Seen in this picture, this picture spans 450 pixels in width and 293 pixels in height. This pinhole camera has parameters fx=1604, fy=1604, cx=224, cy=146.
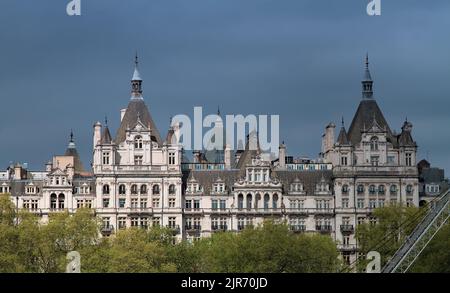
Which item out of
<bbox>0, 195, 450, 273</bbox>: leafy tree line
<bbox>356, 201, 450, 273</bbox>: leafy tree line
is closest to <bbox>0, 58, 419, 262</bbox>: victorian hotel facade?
<bbox>356, 201, 450, 273</bbox>: leafy tree line

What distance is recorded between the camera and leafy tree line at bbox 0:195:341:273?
81750mm

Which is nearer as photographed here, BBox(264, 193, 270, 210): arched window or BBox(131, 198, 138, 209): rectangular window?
BBox(131, 198, 138, 209): rectangular window

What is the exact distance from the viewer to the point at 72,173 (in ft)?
375

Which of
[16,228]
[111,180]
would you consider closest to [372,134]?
[111,180]

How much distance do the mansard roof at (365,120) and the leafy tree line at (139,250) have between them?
61.3 feet

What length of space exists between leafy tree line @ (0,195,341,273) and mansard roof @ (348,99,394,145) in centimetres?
1870

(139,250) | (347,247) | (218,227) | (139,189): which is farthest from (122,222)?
(139,250)

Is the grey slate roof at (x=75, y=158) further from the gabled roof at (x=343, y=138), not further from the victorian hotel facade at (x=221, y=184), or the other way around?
the gabled roof at (x=343, y=138)

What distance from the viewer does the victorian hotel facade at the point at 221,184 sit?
372ft

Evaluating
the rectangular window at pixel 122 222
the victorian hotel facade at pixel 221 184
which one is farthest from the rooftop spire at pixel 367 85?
the rectangular window at pixel 122 222

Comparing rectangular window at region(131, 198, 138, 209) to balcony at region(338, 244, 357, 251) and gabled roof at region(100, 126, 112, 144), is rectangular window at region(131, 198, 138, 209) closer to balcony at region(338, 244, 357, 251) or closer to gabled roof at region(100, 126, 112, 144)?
gabled roof at region(100, 126, 112, 144)

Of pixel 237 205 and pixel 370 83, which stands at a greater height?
pixel 370 83
